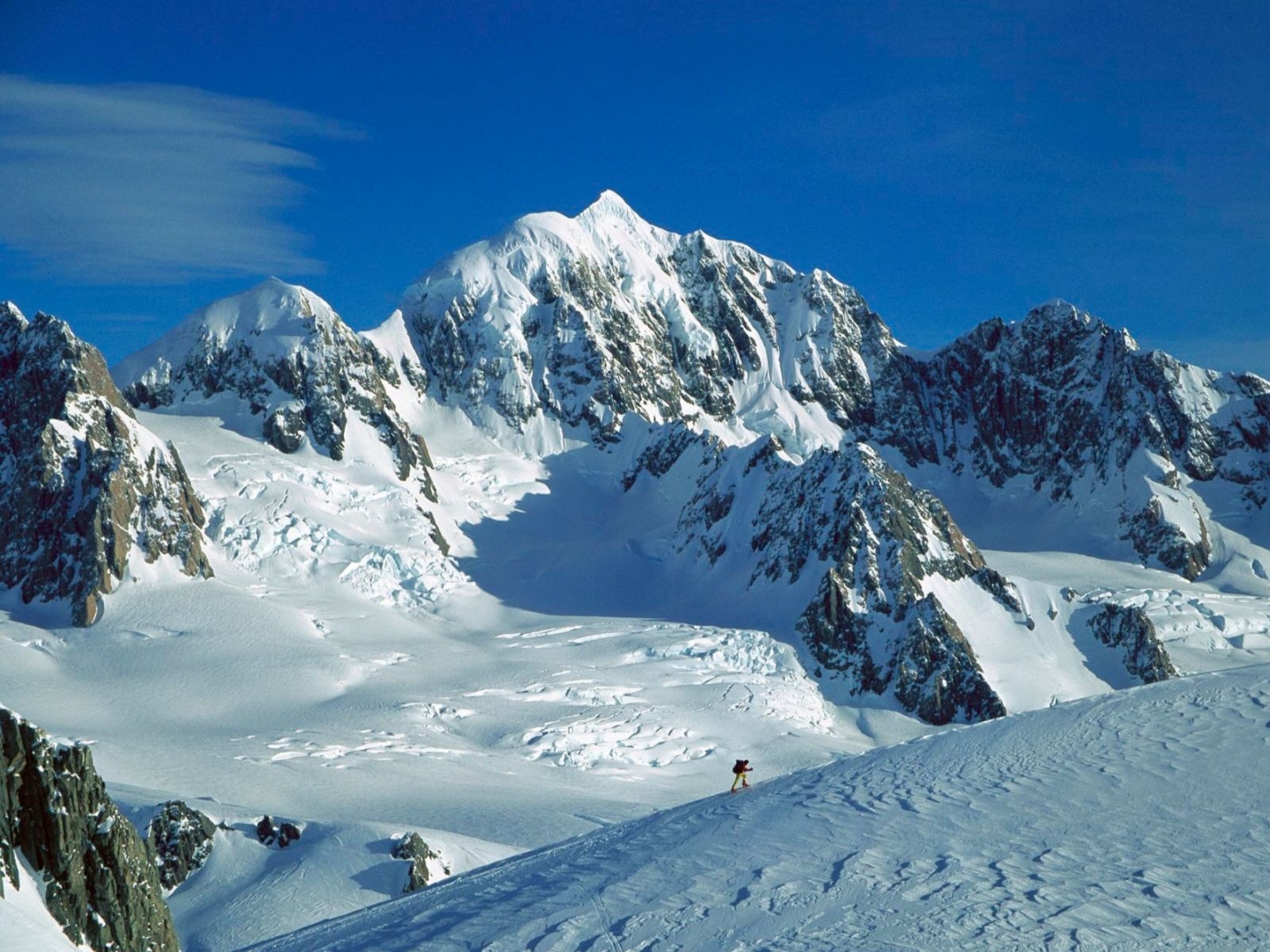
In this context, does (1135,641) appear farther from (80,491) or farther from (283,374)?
(80,491)

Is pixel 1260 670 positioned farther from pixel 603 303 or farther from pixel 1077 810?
pixel 603 303

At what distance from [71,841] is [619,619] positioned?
81.3 m

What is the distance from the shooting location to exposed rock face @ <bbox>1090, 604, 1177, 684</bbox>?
3802 inches

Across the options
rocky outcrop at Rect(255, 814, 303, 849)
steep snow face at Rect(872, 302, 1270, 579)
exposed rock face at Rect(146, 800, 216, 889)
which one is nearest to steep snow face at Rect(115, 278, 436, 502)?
steep snow face at Rect(872, 302, 1270, 579)

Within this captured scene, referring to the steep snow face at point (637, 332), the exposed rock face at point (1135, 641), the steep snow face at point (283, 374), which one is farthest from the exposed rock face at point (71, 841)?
the steep snow face at point (637, 332)

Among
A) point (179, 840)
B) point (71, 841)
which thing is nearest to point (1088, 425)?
point (179, 840)

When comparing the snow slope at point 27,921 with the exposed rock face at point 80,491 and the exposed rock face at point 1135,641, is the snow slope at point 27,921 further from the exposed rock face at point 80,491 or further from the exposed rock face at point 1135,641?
the exposed rock face at point 1135,641

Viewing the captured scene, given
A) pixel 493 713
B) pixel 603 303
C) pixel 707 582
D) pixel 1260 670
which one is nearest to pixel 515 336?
pixel 603 303

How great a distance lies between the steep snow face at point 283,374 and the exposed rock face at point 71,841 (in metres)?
98.7

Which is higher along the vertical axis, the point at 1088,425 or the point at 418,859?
the point at 1088,425

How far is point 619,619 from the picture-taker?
332 feet

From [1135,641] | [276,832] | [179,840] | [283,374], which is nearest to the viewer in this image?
[179,840]

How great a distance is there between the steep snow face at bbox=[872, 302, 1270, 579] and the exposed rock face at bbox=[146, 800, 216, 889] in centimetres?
11581

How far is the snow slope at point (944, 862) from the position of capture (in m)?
17.2
